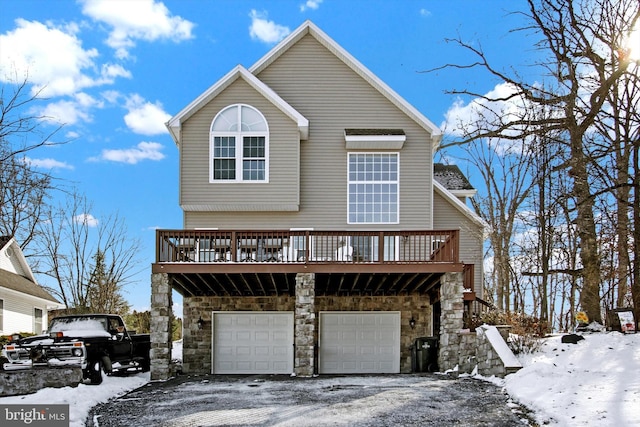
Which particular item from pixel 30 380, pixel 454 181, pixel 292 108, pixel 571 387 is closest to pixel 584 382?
pixel 571 387

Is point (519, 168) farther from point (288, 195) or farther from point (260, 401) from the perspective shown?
point (260, 401)

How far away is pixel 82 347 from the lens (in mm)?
14836

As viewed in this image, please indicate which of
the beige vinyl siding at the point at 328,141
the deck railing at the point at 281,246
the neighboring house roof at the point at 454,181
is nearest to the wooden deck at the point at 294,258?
the deck railing at the point at 281,246

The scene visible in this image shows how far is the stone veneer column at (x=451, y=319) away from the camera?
1644cm

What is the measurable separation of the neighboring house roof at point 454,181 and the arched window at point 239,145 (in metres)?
8.14

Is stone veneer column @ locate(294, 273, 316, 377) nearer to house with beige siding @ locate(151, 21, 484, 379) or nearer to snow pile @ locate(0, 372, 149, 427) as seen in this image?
house with beige siding @ locate(151, 21, 484, 379)

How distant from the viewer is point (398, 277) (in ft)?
58.5

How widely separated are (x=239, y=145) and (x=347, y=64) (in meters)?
4.24

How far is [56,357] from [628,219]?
1349 centimetres

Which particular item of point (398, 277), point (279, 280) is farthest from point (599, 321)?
point (279, 280)

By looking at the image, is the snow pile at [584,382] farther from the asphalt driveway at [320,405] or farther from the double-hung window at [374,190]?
the double-hung window at [374,190]

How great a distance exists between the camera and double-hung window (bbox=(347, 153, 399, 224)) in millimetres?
20234

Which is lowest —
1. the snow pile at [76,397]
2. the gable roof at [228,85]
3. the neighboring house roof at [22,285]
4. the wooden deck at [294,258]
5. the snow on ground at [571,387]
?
the snow pile at [76,397]

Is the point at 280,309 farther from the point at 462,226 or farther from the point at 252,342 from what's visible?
the point at 462,226
